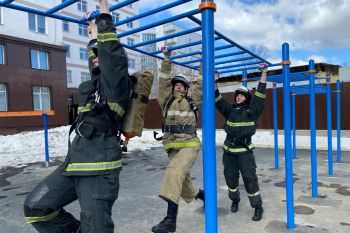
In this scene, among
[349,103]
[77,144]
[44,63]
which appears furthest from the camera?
[44,63]

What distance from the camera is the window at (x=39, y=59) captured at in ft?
60.6

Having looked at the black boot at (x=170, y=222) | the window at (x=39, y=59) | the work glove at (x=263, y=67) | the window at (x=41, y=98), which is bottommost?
the black boot at (x=170, y=222)

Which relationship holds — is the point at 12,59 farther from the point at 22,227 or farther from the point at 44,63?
the point at 22,227

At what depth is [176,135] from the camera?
3.43 metres

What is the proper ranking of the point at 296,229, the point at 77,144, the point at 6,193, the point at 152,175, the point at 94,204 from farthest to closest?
the point at 152,175 < the point at 6,193 < the point at 296,229 < the point at 77,144 < the point at 94,204

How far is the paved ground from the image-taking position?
353cm

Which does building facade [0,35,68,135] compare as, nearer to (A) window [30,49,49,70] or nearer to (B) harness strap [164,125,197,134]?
(A) window [30,49,49,70]

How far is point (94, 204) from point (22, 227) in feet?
7.61

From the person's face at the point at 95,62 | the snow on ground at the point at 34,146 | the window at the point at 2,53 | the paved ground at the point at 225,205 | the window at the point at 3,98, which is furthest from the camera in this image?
the window at the point at 3,98

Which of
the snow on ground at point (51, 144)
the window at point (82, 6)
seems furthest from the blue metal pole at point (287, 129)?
the window at point (82, 6)

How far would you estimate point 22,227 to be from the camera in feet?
12.1

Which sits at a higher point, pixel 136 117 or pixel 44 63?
pixel 44 63

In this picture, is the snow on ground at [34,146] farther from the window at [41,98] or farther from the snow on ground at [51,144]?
the window at [41,98]

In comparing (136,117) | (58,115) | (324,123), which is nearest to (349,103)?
(324,123)
